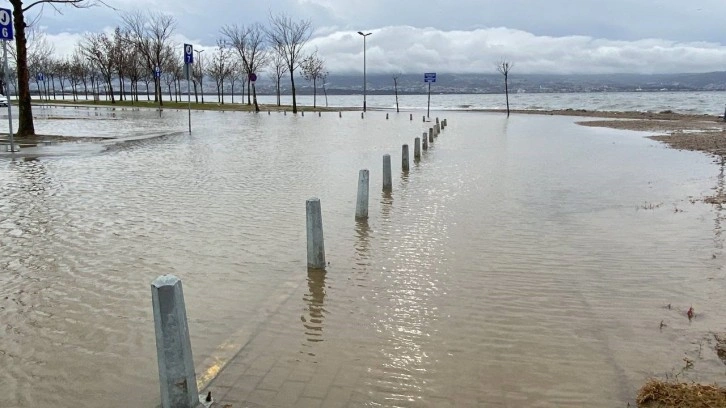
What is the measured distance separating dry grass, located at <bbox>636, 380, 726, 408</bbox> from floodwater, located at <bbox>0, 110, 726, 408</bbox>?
8.2 inches

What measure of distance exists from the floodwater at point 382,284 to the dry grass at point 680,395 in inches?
8.2

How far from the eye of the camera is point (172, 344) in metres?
3.48

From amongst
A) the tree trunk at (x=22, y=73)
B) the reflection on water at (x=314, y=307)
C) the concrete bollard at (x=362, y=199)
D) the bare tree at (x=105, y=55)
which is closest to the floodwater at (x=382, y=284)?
the reflection on water at (x=314, y=307)

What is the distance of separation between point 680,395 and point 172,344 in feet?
11.2

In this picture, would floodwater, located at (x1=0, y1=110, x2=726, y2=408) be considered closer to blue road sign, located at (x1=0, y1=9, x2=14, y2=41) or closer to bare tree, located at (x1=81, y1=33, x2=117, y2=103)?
blue road sign, located at (x1=0, y1=9, x2=14, y2=41)

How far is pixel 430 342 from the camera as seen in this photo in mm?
4766

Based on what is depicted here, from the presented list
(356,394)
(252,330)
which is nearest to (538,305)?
(356,394)

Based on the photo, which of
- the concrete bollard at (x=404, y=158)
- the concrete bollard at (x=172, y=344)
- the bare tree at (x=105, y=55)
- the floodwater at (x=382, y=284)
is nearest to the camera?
the concrete bollard at (x=172, y=344)

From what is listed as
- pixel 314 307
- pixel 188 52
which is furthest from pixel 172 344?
pixel 188 52

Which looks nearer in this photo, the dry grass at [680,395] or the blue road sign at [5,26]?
the dry grass at [680,395]

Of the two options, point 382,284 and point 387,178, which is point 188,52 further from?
point 382,284

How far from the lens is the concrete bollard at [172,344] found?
340 cm

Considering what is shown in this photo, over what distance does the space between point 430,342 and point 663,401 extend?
5.90ft

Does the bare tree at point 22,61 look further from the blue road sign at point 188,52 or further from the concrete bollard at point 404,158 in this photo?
the concrete bollard at point 404,158
